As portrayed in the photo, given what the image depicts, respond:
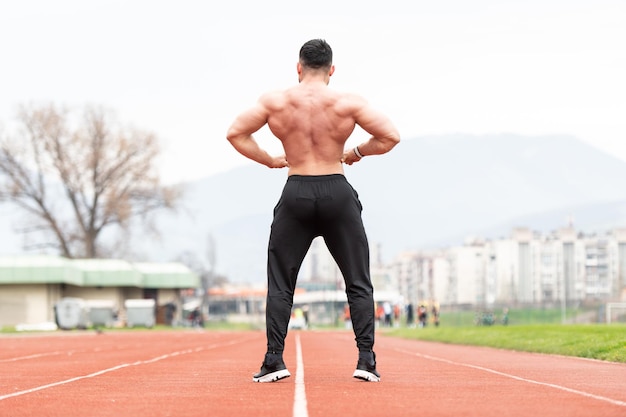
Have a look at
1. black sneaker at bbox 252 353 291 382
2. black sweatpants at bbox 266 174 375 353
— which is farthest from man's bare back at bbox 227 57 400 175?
black sneaker at bbox 252 353 291 382

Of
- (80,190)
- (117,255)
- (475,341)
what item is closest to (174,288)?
(80,190)

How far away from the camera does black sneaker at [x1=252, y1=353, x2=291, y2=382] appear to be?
32.5ft

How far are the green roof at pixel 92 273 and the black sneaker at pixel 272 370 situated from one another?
213ft

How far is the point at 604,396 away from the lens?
340 inches

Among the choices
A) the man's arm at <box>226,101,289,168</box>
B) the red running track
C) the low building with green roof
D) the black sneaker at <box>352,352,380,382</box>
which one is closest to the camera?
the red running track

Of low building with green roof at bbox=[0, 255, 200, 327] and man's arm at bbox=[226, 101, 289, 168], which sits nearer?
man's arm at bbox=[226, 101, 289, 168]

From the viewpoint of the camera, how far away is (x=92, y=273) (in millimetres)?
83188

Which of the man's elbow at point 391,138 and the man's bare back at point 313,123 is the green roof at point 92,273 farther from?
the man's elbow at point 391,138

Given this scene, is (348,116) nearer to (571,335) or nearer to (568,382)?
(568,382)

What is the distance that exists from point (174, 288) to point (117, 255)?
25.3m

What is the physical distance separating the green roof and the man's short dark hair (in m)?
65.1

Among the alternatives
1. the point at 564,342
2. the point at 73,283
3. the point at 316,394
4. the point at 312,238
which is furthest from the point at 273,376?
the point at 73,283

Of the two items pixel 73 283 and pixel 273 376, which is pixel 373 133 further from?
pixel 73 283

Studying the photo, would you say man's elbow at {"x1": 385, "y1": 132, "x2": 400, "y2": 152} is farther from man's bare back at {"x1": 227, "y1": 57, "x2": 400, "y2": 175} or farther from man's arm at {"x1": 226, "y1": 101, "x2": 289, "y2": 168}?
man's arm at {"x1": 226, "y1": 101, "x2": 289, "y2": 168}
